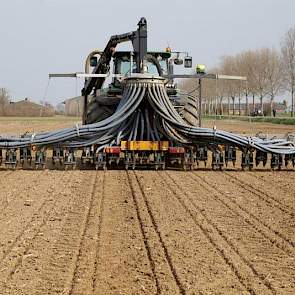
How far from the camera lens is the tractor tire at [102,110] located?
12.3m

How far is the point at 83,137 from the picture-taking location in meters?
10.8

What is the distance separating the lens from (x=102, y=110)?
40.8ft

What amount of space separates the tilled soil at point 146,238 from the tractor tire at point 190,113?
11.1 ft

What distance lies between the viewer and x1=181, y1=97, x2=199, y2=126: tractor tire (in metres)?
12.6

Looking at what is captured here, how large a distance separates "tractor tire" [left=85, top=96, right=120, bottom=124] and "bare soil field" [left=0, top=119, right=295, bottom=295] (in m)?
3.21

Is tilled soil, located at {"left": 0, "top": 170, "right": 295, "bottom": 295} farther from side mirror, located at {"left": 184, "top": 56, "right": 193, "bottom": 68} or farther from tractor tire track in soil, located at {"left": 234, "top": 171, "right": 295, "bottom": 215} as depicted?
side mirror, located at {"left": 184, "top": 56, "right": 193, "bottom": 68}

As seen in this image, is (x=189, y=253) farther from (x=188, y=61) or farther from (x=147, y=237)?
(x=188, y=61)

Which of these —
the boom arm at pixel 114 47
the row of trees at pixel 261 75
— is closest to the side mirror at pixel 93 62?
the boom arm at pixel 114 47

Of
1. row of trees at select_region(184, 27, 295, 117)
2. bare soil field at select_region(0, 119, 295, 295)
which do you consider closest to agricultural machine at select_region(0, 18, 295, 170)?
bare soil field at select_region(0, 119, 295, 295)

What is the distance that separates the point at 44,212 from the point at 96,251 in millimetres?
1889

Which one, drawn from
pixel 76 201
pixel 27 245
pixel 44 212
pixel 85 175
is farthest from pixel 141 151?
pixel 27 245

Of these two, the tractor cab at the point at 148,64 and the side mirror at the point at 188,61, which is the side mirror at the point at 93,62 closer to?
the tractor cab at the point at 148,64

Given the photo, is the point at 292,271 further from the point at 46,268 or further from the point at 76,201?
the point at 76,201

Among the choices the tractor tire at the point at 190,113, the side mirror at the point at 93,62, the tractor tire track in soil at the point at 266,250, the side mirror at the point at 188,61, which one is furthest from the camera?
the side mirror at the point at 93,62
